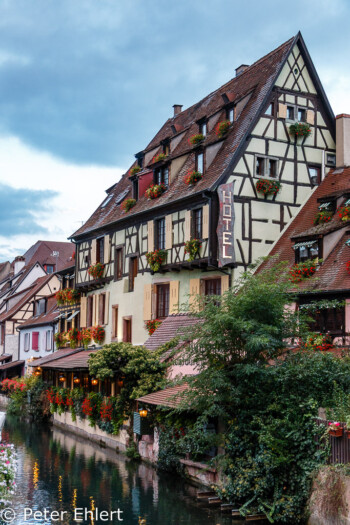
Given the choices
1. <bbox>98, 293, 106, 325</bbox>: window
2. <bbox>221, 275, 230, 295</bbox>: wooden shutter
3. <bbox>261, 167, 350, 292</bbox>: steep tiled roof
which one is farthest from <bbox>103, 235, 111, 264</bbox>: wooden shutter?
<bbox>261, 167, 350, 292</bbox>: steep tiled roof

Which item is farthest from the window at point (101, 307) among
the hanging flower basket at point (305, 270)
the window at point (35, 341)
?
the window at point (35, 341)

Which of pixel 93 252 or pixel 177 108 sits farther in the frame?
pixel 177 108

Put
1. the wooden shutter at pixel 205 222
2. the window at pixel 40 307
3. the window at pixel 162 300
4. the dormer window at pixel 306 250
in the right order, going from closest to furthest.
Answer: the dormer window at pixel 306 250 < the wooden shutter at pixel 205 222 < the window at pixel 162 300 < the window at pixel 40 307

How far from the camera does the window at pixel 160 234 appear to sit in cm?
2483

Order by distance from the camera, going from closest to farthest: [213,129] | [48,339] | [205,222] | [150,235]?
[205,222] < [213,129] < [150,235] < [48,339]

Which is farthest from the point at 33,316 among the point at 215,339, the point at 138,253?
the point at 215,339

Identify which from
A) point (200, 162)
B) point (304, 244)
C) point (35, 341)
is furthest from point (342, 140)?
point (35, 341)

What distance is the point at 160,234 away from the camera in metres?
25.1

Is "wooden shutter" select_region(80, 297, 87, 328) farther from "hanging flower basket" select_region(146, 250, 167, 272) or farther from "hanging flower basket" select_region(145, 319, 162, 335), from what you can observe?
"hanging flower basket" select_region(146, 250, 167, 272)

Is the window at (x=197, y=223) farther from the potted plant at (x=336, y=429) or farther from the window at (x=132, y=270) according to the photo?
the potted plant at (x=336, y=429)

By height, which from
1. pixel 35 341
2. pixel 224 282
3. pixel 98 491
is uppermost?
pixel 224 282

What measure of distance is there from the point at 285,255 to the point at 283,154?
4.29m

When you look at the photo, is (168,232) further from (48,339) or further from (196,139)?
(48,339)

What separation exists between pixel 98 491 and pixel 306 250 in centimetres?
919
